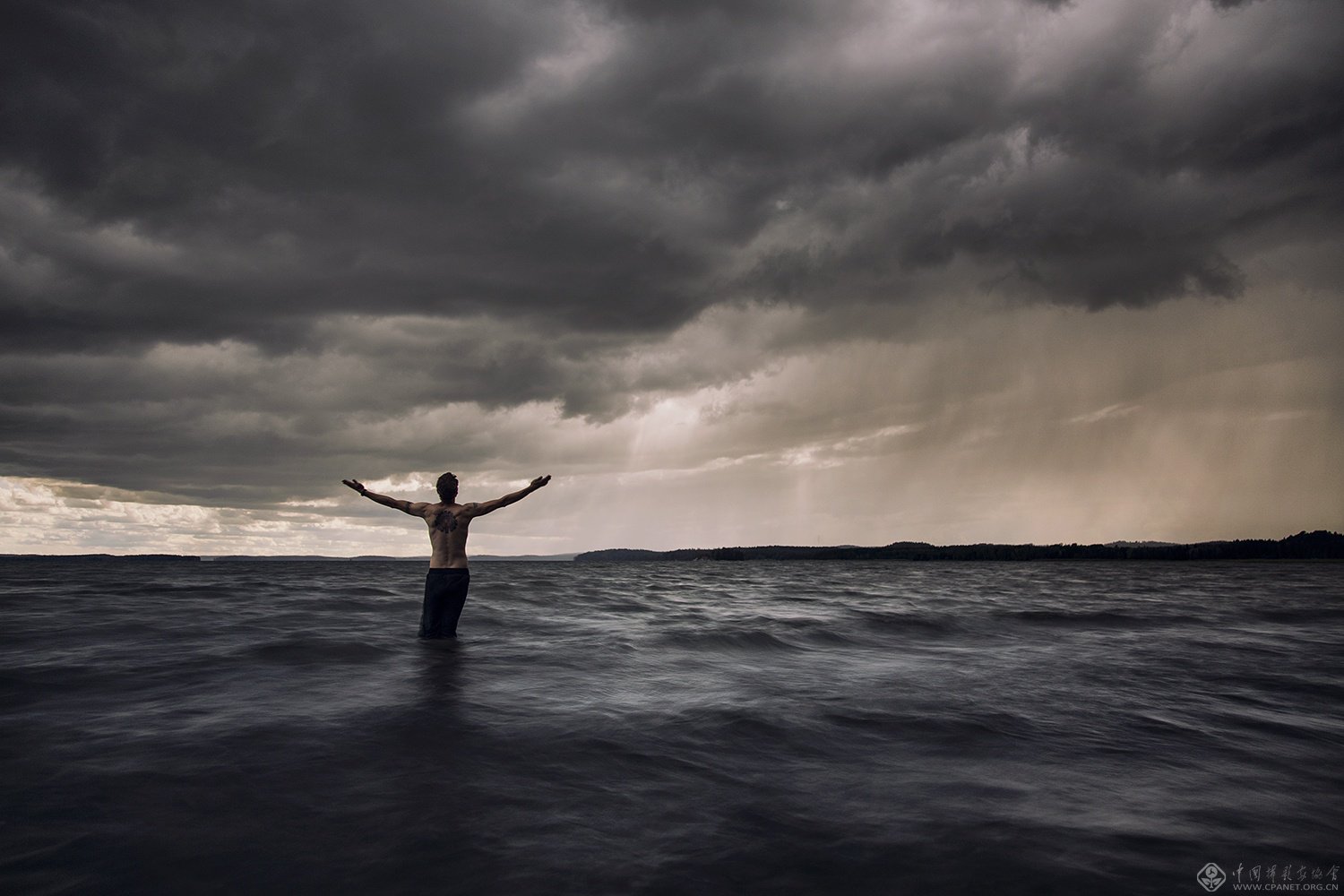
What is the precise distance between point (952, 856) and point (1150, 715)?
6.25 metres

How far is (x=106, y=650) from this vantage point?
12695 millimetres

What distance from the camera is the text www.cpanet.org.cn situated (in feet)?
14.1

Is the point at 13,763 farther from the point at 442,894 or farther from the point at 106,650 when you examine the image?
the point at 106,650

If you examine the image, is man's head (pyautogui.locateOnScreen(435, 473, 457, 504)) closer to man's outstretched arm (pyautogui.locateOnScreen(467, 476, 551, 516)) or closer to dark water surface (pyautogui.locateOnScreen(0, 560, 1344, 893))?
man's outstretched arm (pyautogui.locateOnScreen(467, 476, 551, 516))

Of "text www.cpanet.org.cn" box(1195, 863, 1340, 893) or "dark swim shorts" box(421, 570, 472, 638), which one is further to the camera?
"dark swim shorts" box(421, 570, 472, 638)

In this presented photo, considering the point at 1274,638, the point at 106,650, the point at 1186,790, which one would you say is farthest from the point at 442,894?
the point at 1274,638

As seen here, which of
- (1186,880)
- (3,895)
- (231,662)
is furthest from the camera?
(231,662)

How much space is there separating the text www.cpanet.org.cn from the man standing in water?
10.3 metres

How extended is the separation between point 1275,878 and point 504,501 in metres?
10.9

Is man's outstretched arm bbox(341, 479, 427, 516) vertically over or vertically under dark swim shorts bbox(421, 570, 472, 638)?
over

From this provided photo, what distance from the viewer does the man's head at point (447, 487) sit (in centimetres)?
1276

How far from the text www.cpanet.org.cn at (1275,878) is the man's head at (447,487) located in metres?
11.5

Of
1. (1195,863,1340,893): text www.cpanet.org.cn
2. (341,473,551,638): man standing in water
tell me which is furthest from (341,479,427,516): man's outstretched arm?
(1195,863,1340,893): text www.cpanet.org.cn

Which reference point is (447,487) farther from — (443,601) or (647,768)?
(647,768)
